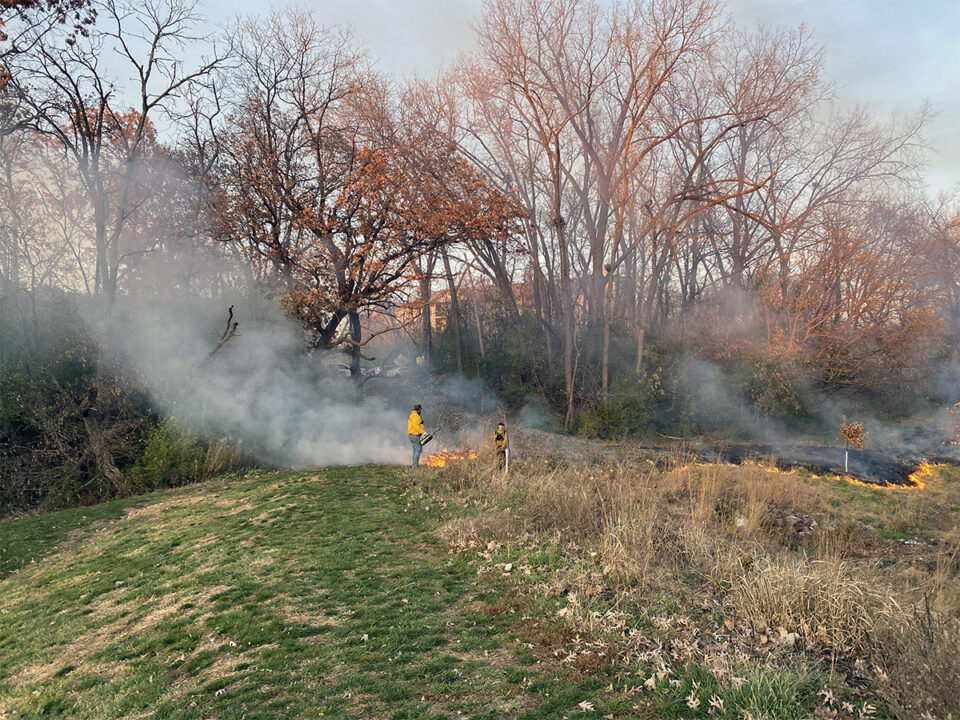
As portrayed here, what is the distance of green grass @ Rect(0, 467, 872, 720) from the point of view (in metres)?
4.41

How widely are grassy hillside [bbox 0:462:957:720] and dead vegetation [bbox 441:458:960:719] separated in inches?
1.4

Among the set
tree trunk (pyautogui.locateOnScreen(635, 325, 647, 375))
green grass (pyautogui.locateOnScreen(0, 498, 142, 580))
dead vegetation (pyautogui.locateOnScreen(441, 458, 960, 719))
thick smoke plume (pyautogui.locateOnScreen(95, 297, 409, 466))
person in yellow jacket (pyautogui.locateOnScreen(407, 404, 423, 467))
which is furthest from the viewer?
tree trunk (pyautogui.locateOnScreen(635, 325, 647, 375))

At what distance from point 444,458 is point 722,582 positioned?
988 centimetres

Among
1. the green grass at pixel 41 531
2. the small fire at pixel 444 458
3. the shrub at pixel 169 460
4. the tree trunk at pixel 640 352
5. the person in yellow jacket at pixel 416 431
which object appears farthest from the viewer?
the tree trunk at pixel 640 352

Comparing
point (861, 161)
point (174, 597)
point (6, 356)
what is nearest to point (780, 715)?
point (174, 597)

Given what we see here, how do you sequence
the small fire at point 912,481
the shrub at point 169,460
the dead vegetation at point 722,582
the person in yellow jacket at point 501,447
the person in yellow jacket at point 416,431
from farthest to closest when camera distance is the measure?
the shrub at point 169,460, the person in yellow jacket at point 416,431, the small fire at point 912,481, the person in yellow jacket at point 501,447, the dead vegetation at point 722,582

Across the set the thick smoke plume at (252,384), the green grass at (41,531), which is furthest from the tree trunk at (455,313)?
the green grass at (41,531)

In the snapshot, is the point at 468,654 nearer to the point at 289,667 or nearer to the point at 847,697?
the point at 289,667

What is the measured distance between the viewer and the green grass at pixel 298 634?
14.5ft

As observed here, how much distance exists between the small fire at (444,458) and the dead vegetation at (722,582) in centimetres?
243

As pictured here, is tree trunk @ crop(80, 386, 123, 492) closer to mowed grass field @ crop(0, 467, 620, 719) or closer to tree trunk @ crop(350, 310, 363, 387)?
mowed grass field @ crop(0, 467, 620, 719)

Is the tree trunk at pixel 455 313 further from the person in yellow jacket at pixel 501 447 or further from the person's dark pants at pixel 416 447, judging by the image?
the person in yellow jacket at pixel 501 447

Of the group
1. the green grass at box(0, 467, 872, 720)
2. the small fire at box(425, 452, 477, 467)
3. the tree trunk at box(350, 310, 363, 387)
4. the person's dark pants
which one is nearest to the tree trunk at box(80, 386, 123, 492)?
the green grass at box(0, 467, 872, 720)

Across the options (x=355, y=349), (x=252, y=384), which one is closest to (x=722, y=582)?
(x=252, y=384)
